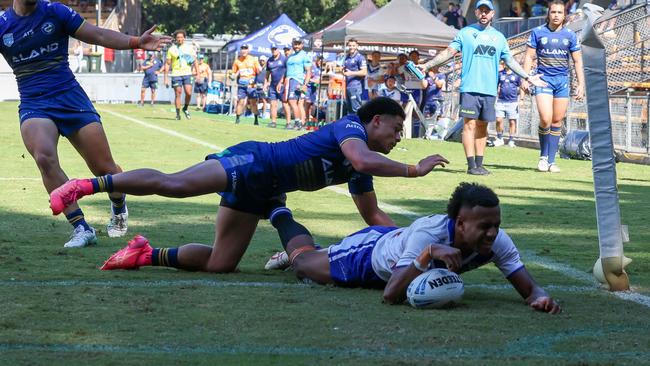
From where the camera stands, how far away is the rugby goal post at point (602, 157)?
6461mm

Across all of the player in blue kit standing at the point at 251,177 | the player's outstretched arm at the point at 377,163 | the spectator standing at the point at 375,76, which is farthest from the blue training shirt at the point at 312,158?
the spectator standing at the point at 375,76

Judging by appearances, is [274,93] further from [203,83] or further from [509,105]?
[203,83]

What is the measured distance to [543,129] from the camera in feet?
51.4

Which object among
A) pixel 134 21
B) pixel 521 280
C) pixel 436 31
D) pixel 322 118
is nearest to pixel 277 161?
pixel 521 280

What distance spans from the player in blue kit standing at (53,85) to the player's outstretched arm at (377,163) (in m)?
2.17

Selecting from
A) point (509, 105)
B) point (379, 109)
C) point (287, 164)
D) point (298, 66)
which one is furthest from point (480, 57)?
point (298, 66)

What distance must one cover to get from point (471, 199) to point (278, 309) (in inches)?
41.7

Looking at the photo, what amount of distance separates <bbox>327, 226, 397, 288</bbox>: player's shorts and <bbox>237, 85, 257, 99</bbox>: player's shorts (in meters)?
25.4

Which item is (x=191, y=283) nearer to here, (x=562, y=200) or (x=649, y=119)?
(x=562, y=200)

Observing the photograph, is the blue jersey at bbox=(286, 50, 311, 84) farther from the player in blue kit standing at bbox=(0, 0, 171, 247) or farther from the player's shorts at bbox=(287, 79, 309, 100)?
the player in blue kit standing at bbox=(0, 0, 171, 247)

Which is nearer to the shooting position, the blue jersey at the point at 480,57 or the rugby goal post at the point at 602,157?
the rugby goal post at the point at 602,157

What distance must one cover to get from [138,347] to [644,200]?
8.52m

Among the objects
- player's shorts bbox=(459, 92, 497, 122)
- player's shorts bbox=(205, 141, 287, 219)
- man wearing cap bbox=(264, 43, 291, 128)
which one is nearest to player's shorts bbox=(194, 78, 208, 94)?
man wearing cap bbox=(264, 43, 291, 128)

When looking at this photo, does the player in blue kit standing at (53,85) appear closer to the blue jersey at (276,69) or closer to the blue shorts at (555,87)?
the blue shorts at (555,87)
